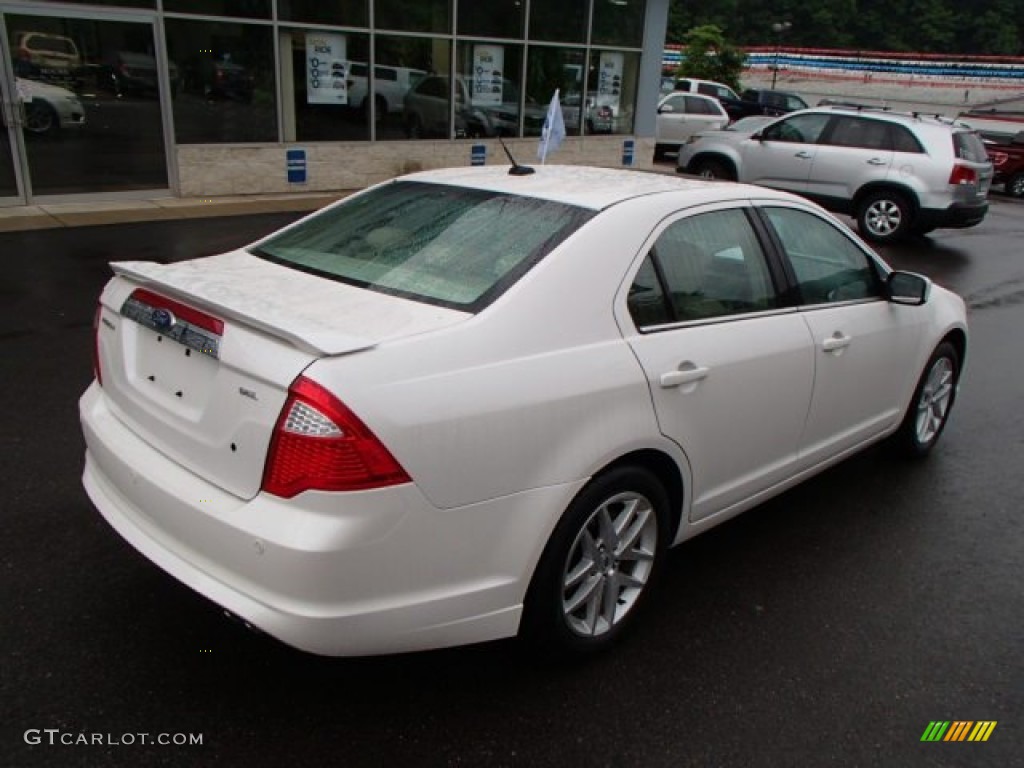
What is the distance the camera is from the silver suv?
480 inches

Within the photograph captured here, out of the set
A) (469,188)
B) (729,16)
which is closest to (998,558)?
(469,188)

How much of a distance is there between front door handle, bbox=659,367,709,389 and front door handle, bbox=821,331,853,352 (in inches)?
35.1

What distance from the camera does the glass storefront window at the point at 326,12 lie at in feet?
40.9

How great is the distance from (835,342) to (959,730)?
1618mm

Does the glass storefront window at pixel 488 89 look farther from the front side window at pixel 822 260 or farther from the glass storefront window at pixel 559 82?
the front side window at pixel 822 260

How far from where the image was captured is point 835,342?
3758 mm

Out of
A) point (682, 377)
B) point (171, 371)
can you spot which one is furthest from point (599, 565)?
point (171, 371)

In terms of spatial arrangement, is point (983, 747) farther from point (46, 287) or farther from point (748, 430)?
point (46, 287)

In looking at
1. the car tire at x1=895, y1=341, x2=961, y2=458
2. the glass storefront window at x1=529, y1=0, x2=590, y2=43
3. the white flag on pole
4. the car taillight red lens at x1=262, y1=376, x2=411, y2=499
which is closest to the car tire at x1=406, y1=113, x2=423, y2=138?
the glass storefront window at x1=529, y1=0, x2=590, y2=43

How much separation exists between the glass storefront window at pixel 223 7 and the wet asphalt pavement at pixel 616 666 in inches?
355

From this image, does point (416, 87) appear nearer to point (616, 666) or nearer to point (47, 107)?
point (47, 107)

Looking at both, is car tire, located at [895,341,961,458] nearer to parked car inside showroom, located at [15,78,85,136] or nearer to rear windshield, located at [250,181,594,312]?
rear windshield, located at [250,181,594,312]

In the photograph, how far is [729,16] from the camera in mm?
71938

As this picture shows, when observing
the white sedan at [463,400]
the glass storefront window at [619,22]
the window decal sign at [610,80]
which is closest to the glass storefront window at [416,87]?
the glass storefront window at [619,22]
